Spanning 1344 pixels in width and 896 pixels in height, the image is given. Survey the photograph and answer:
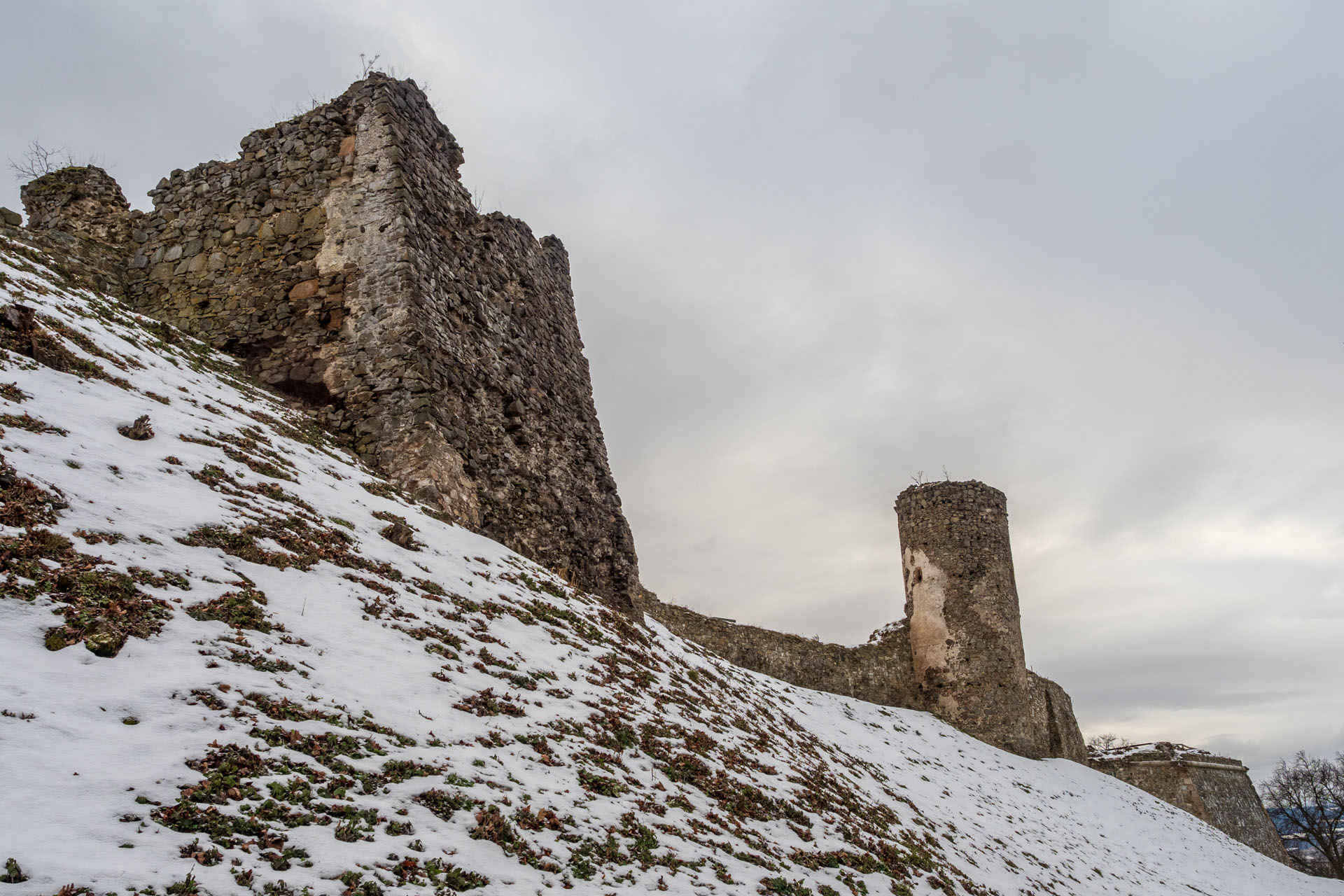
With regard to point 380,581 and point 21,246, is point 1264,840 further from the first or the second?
point 21,246

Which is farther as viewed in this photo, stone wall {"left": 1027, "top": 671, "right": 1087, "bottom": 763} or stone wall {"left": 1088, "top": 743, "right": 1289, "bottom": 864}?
stone wall {"left": 1088, "top": 743, "right": 1289, "bottom": 864}

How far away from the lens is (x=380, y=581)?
20.1ft

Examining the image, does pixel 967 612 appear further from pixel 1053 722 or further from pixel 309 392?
pixel 309 392

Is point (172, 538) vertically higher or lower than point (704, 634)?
lower

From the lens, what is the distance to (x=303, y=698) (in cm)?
408

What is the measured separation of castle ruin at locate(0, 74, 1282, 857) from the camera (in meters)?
9.79

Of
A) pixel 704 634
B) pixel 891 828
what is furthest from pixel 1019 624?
pixel 891 828

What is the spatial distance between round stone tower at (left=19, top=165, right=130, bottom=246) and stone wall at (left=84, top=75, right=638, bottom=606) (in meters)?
0.18

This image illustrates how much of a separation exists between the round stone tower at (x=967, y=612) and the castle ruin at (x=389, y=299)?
12.3 metres

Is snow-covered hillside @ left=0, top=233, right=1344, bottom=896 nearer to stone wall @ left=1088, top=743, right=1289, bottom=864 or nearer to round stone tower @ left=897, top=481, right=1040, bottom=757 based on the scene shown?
round stone tower @ left=897, top=481, right=1040, bottom=757

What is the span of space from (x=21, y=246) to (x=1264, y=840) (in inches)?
1533

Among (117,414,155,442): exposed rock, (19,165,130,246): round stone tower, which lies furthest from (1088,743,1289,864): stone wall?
(19,165,130,246): round stone tower

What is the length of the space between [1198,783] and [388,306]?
30.7 m

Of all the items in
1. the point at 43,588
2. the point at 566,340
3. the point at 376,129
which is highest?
the point at 376,129
